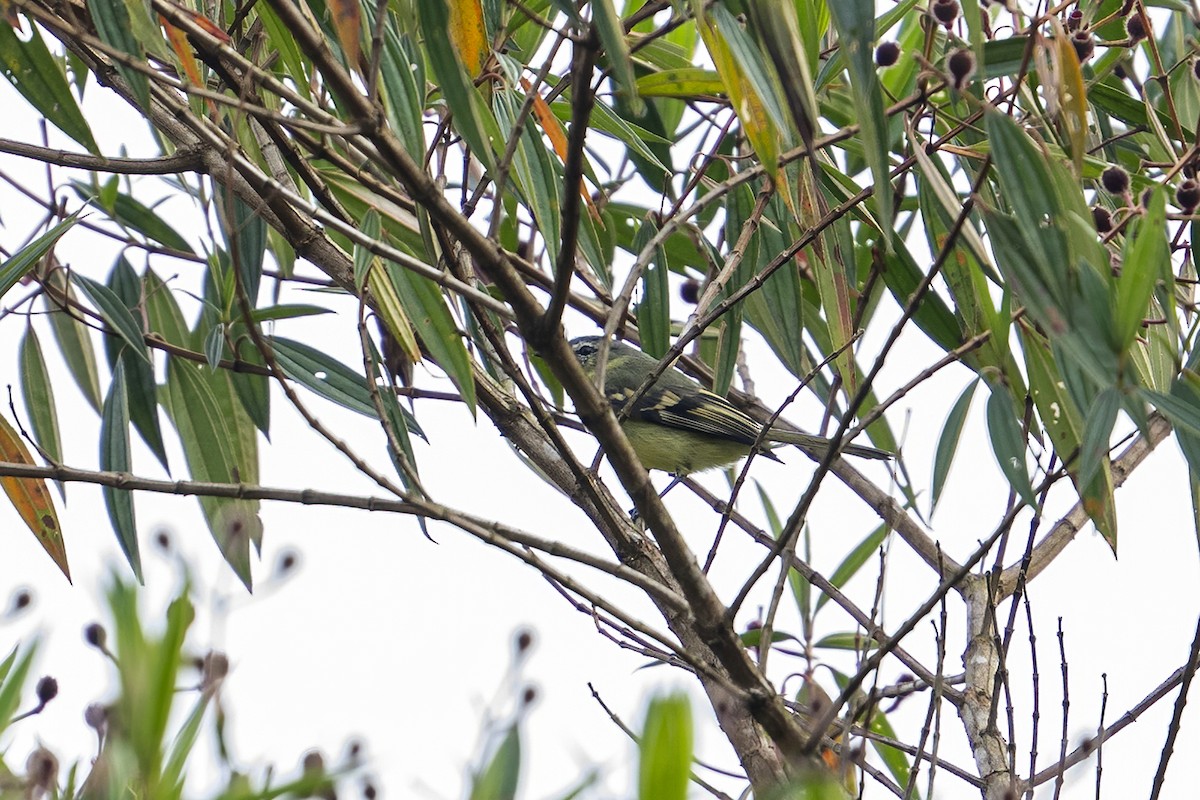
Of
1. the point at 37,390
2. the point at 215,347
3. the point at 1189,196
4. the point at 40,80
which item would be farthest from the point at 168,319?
the point at 1189,196

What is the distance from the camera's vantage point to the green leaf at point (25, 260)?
2664 mm

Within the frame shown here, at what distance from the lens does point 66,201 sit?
305cm

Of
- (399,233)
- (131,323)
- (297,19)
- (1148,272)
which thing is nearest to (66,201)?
(131,323)

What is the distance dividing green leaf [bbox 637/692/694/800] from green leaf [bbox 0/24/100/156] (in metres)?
2.26

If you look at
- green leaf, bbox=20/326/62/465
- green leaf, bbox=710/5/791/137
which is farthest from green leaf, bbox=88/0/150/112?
green leaf, bbox=20/326/62/465

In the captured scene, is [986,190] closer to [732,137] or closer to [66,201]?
[732,137]

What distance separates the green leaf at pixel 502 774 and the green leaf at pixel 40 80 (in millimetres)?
2074

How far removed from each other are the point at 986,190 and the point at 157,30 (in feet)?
5.08

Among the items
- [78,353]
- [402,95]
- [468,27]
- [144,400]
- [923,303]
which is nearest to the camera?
[402,95]

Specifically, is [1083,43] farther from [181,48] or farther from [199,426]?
[199,426]

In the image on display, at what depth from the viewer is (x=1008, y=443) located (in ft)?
8.07

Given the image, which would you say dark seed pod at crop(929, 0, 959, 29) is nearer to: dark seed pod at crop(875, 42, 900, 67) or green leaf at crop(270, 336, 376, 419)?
dark seed pod at crop(875, 42, 900, 67)

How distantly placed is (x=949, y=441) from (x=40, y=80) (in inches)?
81.7

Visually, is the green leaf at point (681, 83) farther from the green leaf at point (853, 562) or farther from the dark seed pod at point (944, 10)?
the green leaf at point (853, 562)
